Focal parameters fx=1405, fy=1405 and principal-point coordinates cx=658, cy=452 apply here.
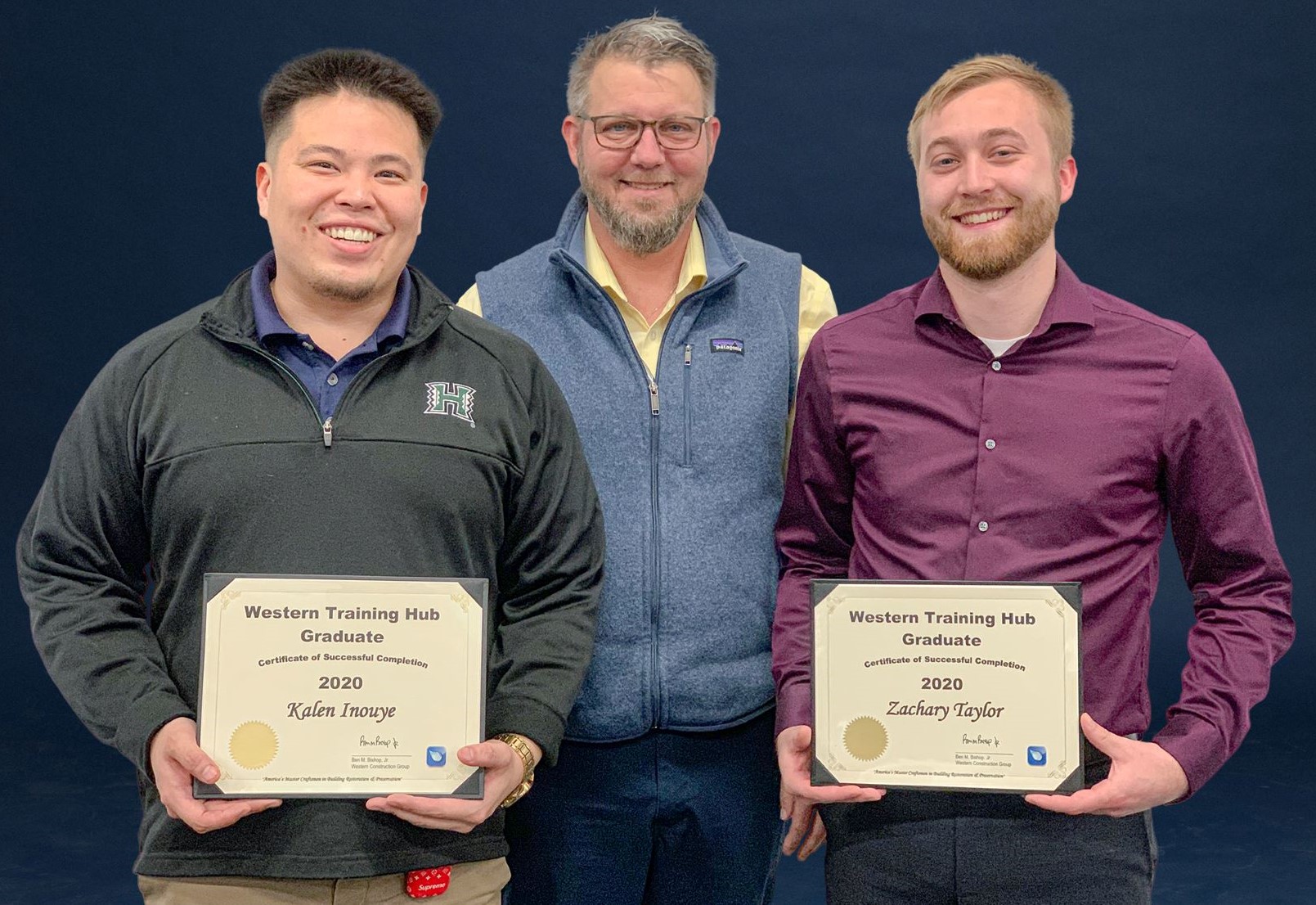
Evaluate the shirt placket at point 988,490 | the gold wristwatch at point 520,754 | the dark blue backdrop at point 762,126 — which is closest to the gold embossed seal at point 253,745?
the gold wristwatch at point 520,754

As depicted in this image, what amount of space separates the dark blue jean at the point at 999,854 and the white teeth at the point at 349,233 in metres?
1.05

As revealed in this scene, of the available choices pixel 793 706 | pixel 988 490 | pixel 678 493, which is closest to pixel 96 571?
pixel 678 493

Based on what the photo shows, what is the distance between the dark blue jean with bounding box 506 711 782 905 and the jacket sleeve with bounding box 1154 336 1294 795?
2.25 feet

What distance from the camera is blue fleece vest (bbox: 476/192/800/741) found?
2209mm

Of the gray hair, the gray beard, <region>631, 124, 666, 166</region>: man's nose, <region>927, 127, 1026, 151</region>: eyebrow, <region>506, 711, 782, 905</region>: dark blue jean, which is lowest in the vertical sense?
<region>506, 711, 782, 905</region>: dark blue jean

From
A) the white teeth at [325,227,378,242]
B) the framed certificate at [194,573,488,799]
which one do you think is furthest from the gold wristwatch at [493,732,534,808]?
the white teeth at [325,227,378,242]

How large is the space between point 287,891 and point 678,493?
0.83 meters

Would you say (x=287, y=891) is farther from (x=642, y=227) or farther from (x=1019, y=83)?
(x=1019, y=83)

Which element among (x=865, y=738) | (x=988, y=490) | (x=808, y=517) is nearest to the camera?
(x=865, y=738)

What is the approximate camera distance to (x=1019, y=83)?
80.5 inches

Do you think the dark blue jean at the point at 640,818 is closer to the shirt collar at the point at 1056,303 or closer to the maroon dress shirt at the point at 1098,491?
the maroon dress shirt at the point at 1098,491

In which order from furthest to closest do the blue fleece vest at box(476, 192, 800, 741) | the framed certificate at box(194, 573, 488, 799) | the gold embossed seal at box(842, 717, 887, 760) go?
the blue fleece vest at box(476, 192, 800, 741)
the gold embossed seal at box(842, 717, 887, 760)
the framed certificate at box(194, 573, 488, 799)

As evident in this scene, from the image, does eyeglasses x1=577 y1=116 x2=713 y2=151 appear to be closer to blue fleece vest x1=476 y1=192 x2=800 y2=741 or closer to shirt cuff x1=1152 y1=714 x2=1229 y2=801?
blue fleece vest x1=476 y1=192 x2=800 y2=741

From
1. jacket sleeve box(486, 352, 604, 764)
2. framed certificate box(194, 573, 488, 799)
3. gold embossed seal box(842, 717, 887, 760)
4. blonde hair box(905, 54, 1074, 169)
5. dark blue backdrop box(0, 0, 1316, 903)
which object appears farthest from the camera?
dark blue backdrop box(0, 0, 1316, 903)
